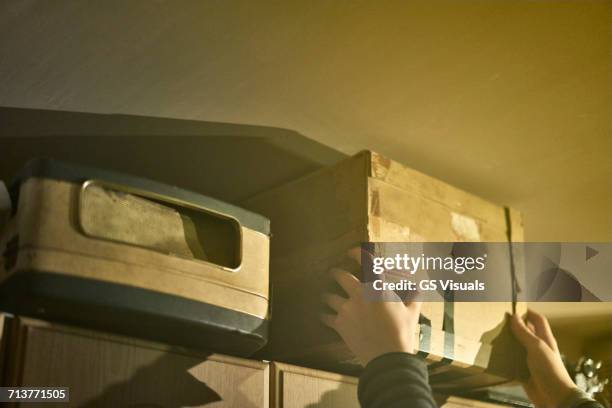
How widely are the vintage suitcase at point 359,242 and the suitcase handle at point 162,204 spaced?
8.8 inches

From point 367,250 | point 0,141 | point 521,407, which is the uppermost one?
point 0,141

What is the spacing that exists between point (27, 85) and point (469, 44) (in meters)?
0.74

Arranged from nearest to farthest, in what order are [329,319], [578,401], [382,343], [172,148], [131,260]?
[131,260], [382,343], [329,319], [578,401], [172,148]

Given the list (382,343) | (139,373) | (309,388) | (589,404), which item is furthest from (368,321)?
(589,404)

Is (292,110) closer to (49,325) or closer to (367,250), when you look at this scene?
(367,250)

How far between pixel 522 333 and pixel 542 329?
0.06 metres

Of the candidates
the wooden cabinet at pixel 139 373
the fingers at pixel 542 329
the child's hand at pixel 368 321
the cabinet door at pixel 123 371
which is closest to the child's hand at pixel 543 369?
the fingers at pixel 542 329

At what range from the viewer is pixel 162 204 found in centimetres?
110

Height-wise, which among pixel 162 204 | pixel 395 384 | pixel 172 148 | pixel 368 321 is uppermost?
pixel 172 148

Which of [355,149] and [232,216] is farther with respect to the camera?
[355,149]

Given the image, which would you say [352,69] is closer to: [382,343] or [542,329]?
[382,343]

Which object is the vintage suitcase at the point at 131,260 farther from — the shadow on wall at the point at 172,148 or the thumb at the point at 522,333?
the thumb at the point at 522,333

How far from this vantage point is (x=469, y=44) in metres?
1.25

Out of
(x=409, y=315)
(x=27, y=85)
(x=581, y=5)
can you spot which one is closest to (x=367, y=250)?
(x=409, y=315)
